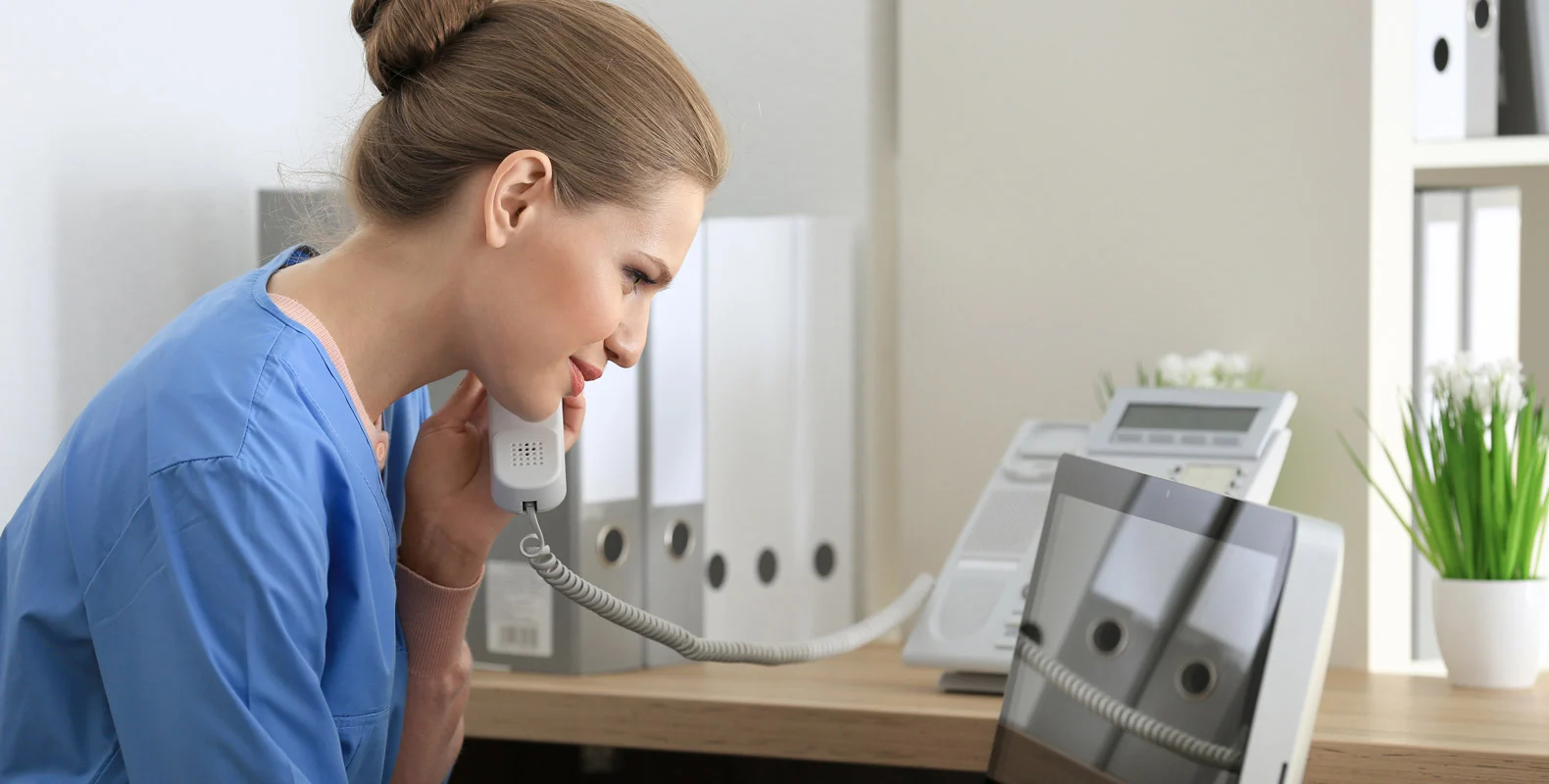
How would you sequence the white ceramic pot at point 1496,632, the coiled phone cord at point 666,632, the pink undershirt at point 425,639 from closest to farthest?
the pink undershirt at point 425,639 < the coiled phone cord at point 666,632 < the white ceramic pot at point 1496,632

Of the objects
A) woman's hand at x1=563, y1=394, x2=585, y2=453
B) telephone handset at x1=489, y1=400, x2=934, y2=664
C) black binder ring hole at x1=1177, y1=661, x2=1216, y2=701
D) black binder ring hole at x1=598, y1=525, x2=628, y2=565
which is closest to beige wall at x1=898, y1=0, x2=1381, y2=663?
telephone handset at x1=489, y1=400, x2=934, y2=664

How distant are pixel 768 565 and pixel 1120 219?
53cm

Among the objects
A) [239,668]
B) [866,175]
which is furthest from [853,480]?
[239,668]

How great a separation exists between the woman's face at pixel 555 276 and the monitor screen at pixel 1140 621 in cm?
29

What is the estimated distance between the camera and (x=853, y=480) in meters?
1.52

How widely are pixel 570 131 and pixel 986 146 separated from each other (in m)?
0.79

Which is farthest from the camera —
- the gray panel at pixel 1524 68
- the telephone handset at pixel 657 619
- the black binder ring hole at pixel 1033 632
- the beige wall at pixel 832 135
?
the beige wall at pixel 832 135

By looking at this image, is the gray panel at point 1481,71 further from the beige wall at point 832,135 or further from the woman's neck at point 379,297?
the woman's neck at point 379,297

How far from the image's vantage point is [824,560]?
1.48m

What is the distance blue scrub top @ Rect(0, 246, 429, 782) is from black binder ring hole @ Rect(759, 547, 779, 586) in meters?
0.63

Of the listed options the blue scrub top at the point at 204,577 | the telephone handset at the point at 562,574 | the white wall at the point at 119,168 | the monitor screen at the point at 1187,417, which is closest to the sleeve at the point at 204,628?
the blue scrub top at the point at 204,577

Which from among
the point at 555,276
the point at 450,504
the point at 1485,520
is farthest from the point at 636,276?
the point at 1485,520

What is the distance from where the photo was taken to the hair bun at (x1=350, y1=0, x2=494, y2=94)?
89 cm

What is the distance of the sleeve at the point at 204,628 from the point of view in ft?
2.38
